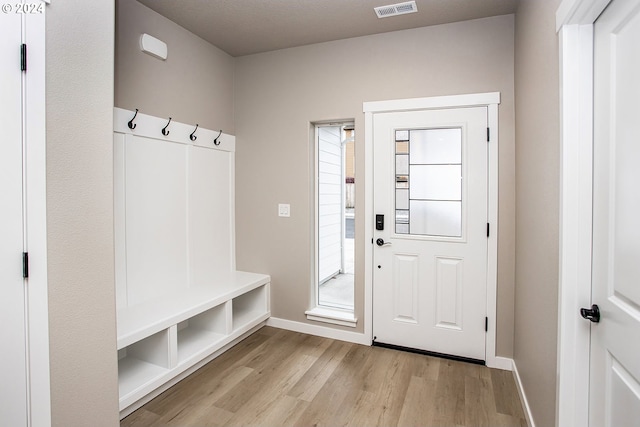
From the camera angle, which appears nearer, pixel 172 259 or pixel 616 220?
pixel 616 220

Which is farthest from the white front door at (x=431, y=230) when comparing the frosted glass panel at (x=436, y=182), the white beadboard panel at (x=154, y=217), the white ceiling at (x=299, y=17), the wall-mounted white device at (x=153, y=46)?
the wall-mounted white device at (x=153, y=46)

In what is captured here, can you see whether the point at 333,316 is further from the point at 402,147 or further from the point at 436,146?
the point at 436,146

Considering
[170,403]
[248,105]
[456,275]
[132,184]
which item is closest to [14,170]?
[132,184]

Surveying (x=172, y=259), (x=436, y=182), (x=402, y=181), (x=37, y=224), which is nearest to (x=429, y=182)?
(x=436, y=182)

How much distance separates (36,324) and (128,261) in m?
1.18

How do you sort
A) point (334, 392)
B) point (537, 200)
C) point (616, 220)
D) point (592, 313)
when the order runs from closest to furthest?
point (616, 220) < point (592, 313) < point (537, 200) < point (334, 392)

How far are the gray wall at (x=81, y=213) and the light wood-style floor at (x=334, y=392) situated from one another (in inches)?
25.5

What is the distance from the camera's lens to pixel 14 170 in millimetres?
1306

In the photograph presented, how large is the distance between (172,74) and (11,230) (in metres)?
1.98

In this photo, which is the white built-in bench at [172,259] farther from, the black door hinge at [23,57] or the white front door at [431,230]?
the white front door at [431,230]

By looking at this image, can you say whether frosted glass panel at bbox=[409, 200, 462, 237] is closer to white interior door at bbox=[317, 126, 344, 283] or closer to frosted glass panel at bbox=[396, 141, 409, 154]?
frosted glass panel at bbox=[396, 141, 409, 154]

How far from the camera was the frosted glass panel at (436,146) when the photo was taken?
9.28ft

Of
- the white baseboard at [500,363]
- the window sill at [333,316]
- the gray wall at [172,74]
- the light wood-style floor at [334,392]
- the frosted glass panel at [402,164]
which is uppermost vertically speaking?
the gray wall at [172,74]

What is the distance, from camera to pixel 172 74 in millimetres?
2877
